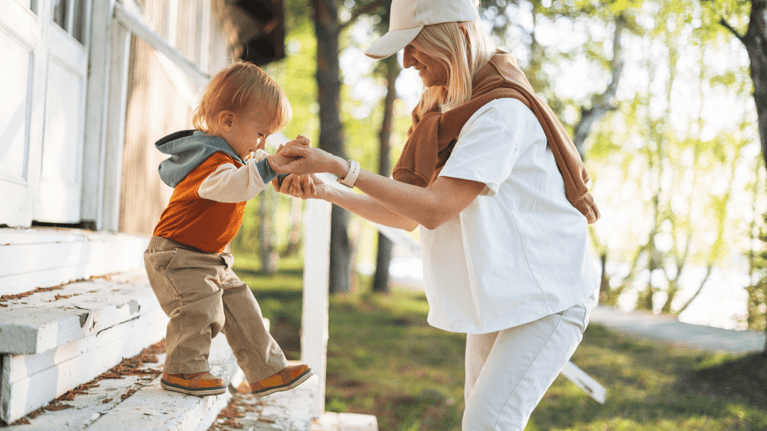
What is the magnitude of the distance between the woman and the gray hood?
11.2 inches

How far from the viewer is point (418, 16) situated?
159cm

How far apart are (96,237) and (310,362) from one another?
131 cm

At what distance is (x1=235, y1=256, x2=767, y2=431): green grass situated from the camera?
450cm

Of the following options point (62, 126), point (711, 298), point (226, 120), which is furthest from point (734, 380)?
point (711, 298)

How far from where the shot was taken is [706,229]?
45.7 feet

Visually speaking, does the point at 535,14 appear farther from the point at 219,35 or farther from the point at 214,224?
the point at 214,224

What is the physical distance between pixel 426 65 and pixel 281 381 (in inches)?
45.9

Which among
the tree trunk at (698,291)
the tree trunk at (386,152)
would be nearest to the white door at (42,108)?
the tree trunk at (386,152)

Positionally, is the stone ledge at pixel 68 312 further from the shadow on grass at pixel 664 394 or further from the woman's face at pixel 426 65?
the shadow on grass at pixel 664 394

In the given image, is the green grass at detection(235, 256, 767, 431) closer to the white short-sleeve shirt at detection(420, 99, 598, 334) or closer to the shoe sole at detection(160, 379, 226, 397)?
the shoe sole at detection(160, 379, 226, 397)

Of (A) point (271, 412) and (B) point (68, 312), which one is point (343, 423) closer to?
(A) point (271, 412)

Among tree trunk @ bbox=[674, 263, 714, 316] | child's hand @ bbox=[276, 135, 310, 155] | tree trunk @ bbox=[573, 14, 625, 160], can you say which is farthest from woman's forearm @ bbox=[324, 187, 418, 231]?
tree trunk @ bbox=[674, 263, 714, 316]

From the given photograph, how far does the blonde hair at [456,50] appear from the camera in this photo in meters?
1.59

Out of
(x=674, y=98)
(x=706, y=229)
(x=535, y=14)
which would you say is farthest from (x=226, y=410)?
(x=706, y=229)
